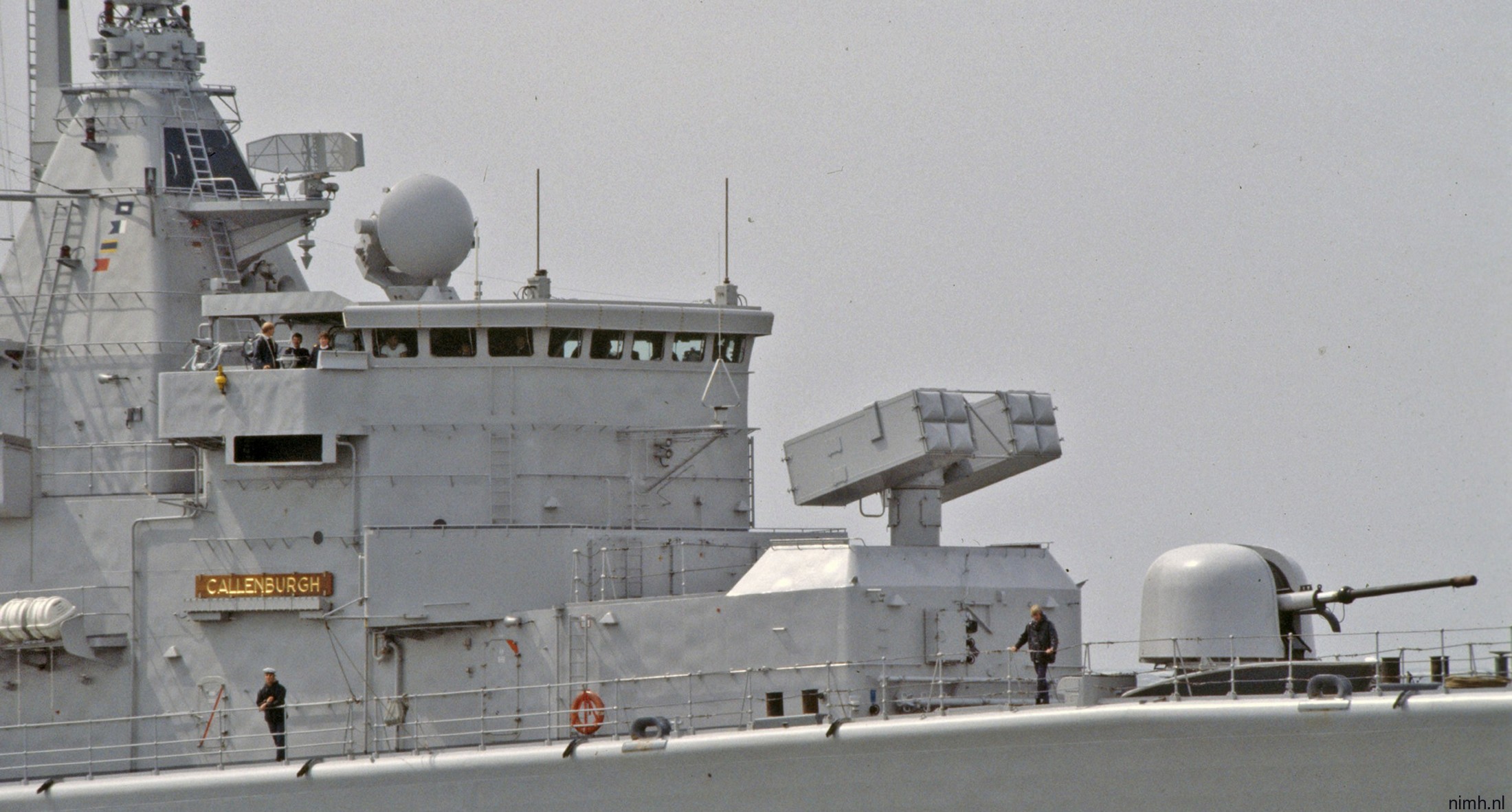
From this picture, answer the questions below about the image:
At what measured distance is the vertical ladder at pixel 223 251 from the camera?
2464 centimetres

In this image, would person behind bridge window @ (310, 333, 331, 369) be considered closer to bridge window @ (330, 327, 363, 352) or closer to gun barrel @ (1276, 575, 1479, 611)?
bridge window @ (330, 327, 363, 352)

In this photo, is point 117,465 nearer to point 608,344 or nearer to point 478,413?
point 478,413

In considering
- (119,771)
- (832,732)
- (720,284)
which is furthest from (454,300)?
(832,732)

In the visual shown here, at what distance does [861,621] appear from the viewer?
18125 mm

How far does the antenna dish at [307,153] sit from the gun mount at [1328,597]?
42.7ft

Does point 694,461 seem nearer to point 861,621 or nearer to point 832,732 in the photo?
point 861,621

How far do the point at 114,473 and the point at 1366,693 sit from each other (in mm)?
14562

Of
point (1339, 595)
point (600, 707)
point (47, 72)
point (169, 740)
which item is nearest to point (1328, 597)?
point (1339, 595)

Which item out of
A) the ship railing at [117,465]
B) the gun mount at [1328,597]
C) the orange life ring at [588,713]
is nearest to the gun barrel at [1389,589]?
the gun mount at [1328,597]

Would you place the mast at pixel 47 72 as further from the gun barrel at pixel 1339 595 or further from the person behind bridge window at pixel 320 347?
the gun barrel at pixel 1339 595

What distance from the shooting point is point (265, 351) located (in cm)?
2177

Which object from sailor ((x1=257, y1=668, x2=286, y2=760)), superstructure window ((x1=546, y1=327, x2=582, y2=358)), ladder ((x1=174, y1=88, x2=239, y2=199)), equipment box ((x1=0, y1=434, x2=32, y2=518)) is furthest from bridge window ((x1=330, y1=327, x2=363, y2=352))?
sailor ((x1=257, y1=668, x2=286, y2=760))

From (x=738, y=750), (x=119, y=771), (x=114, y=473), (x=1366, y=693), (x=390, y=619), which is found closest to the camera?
(x=1366, y=693)

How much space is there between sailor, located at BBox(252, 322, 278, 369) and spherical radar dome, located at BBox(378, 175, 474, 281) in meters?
1.78
